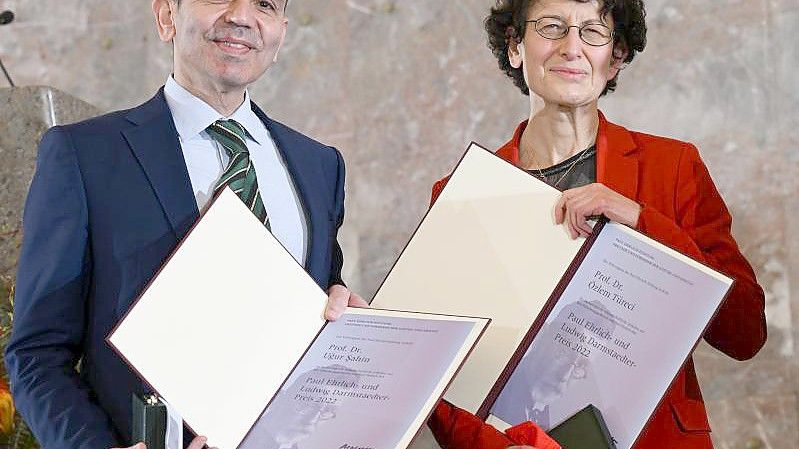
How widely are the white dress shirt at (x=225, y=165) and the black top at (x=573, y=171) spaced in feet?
1.69

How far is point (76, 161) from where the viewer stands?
1.57 meters

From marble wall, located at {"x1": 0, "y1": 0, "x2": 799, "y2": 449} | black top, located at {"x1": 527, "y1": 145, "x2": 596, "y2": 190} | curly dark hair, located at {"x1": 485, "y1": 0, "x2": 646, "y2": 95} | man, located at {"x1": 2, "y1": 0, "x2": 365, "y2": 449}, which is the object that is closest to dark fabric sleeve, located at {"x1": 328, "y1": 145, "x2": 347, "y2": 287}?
man, located at {"x1": 2, "y1": 0, "x2": 365, "y2": 449}

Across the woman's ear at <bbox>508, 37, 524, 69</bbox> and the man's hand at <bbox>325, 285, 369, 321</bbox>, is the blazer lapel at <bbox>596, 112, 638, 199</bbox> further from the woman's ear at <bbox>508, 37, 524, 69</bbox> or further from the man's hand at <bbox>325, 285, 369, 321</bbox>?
the man's hand at <bbox>325, 285, 369, 321</bbox>

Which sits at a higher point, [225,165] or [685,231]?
[685,231]

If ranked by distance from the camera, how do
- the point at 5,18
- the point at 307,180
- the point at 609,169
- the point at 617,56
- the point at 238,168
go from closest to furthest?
the point at 238,168
the point at 307,180
the point at 609,169
the point at 617,56
the point at 5,18

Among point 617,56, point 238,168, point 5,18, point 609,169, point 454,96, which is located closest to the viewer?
point 238,168

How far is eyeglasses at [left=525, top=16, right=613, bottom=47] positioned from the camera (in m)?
2.03

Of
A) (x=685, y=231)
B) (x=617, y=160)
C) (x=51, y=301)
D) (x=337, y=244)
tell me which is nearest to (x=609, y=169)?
(x=617, y=160)

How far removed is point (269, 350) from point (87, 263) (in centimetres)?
30

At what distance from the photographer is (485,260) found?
5.80 feet

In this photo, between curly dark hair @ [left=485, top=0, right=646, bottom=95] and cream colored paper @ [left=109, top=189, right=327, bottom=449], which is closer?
cream colored paper @ [left=109, top=189, right=327, bottom=449]

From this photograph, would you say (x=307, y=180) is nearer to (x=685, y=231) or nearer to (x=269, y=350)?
(x=269, y=350)

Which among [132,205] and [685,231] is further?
[685,231]

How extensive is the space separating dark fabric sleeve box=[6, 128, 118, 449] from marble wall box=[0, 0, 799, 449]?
156cm
